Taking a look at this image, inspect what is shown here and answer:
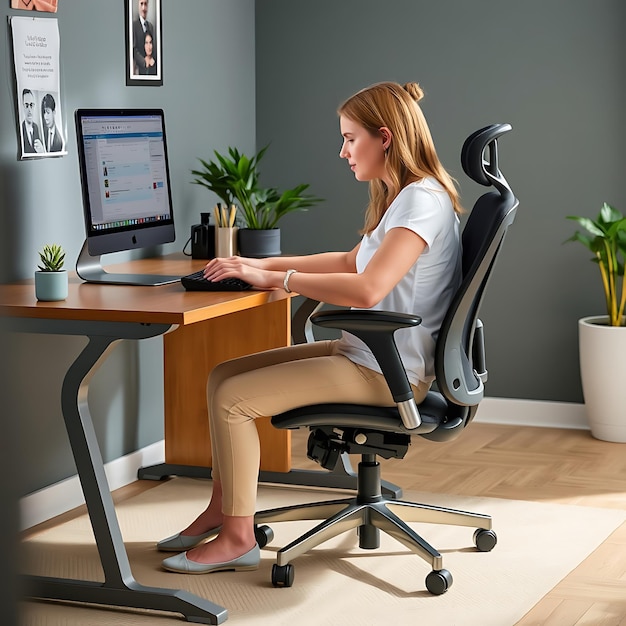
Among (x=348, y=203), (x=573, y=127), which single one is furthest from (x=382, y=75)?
(x=573, y=127)

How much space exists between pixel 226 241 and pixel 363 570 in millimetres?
1097

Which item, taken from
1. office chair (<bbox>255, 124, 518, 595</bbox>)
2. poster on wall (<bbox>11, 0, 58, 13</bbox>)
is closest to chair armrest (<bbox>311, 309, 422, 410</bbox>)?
office chair (<bbox>255, 124, 518, 595</bbox>)

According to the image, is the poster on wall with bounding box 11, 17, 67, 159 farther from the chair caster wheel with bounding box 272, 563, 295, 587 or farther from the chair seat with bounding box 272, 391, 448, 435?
the chair caster wheel with bounding box 272, 563, 295, 587

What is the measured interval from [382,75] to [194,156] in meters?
0.94

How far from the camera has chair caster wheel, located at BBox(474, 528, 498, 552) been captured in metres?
2.55

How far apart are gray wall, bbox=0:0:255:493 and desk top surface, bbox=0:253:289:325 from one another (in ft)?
0.72

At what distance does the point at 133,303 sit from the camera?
217 centimetres

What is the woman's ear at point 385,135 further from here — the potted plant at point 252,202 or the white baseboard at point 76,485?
the white baseboard at point 76,485

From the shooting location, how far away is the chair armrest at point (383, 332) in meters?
2.06

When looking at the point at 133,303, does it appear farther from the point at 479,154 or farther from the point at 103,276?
the point at 479,154

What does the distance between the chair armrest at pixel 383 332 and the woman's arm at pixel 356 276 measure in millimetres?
77

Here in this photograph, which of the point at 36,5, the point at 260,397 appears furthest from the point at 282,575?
the point at 36,5

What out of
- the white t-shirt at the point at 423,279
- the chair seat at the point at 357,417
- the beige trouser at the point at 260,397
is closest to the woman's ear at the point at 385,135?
the white t-shirt at the point at 423,279

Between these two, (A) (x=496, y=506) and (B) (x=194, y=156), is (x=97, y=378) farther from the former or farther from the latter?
(A) (x=496, y=506)
